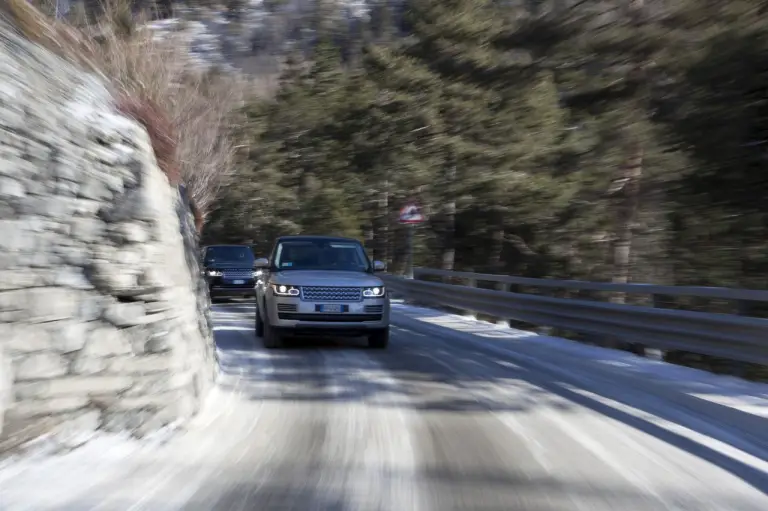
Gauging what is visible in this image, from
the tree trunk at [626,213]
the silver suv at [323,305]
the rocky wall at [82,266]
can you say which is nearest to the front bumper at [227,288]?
the tree trunk at [626,213]

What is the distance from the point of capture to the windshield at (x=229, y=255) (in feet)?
82.8

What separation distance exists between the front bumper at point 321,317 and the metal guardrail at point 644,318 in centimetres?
302

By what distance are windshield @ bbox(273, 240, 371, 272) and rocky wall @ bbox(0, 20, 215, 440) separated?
5691 mm

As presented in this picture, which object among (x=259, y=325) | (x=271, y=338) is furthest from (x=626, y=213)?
(x=271, y=338)

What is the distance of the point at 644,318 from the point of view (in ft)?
36.9

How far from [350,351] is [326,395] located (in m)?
4.00

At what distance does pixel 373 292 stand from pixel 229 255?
43.5ft

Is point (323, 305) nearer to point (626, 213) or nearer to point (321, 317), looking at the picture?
point (321, 317)

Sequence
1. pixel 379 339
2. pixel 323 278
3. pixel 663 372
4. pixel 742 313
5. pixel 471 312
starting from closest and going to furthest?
1. pixel 742 313
2. pixel 663 372
3. pixel 323 278
4. pixel 379 339
5. pixel 471 312

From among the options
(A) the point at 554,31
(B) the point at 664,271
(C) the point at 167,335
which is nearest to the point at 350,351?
(C) the point at 167,335

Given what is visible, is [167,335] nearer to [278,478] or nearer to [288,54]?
[278,478]

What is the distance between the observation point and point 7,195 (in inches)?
237

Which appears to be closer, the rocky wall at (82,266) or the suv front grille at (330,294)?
the rocky wall at (82,266)

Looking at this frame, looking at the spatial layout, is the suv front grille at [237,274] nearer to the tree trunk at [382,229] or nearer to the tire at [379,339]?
the tire at [379,339]
